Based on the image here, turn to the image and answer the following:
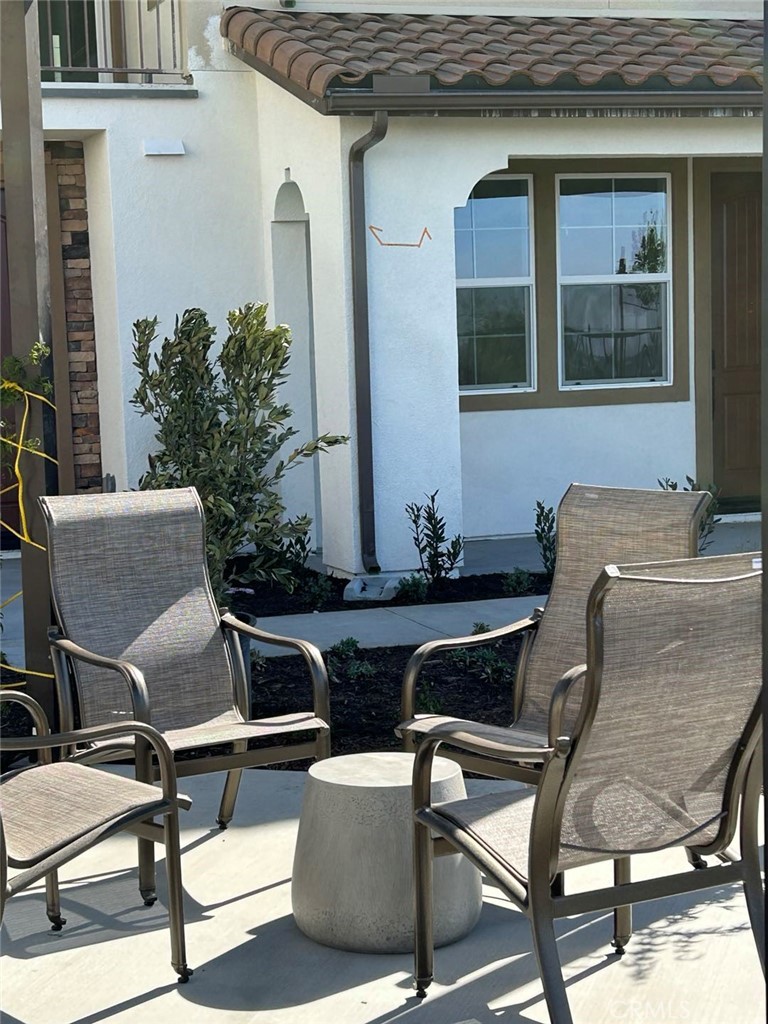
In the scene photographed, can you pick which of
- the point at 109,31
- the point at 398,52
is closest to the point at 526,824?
the point at 398,52

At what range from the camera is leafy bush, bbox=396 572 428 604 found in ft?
28.1

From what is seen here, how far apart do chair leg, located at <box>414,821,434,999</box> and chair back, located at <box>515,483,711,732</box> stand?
3.46 feet

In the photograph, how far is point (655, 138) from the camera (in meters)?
9.35

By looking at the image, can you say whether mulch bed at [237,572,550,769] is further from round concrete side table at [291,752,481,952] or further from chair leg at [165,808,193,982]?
chair leg at [165,808,193,982]

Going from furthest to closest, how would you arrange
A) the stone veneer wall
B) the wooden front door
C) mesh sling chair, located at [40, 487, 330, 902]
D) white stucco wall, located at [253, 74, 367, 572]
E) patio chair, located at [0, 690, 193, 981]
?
the wooden front door → the stone veneer wall → white stucco wall, located at [253, 74, 367, 572] → mesh sling chair, located at [40, 487, 330, 902] → patio chair, located at [0, 690, 193, 981]

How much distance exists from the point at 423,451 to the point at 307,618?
1.54m

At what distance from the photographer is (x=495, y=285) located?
33.9ft

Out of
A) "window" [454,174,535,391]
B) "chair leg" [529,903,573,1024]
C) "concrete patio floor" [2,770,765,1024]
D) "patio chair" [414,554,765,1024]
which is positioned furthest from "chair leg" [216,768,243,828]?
"window" [454,174,535,391]

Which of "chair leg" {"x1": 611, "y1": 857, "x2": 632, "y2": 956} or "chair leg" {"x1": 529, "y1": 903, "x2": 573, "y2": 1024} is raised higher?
"chair leg" {"x1": 529, "y1": 903, "x2": 573, "y2": 1024}

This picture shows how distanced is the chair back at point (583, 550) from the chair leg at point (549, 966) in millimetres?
1410

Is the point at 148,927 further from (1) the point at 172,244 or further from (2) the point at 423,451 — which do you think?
(1) the point at 172,244

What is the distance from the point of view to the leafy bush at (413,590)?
8.56m

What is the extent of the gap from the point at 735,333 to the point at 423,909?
8.21 metres

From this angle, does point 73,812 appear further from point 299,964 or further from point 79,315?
point 79,315
